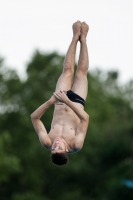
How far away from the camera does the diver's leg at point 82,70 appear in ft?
49.5

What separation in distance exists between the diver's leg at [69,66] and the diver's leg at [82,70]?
13cm

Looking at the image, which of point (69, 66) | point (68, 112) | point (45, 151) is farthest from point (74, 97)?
point (45, 151)

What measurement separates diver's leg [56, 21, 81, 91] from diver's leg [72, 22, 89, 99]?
13cm

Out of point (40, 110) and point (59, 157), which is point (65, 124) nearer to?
point (40, 110)

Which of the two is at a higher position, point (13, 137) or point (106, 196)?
point (13, 137)

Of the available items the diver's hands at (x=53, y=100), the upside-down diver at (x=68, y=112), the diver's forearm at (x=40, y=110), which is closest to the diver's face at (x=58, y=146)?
the upside-down diver at (x=68, y=112)

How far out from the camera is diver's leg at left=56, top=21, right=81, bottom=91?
15117 mm

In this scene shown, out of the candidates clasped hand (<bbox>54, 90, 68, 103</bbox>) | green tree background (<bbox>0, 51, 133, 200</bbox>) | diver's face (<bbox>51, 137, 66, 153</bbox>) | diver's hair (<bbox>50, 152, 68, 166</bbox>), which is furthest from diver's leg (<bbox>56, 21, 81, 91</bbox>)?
green tree background (<bbox>0, 51, 133, 200</bbox>)

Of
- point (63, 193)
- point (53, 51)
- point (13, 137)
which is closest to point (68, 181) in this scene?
point (63, 193)

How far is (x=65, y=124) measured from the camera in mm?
14625

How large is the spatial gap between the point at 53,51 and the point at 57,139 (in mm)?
38892

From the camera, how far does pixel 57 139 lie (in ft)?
46.5

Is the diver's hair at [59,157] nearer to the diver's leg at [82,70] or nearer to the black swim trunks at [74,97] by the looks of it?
the black swim trunks at [74,97]

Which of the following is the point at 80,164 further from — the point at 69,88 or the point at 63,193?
the point at 69,88
